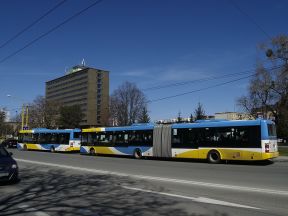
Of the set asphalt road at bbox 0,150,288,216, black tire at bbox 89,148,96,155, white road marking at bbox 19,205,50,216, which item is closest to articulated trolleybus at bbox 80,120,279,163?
black tire at bbox 89,148,96,155

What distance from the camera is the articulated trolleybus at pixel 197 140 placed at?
23.2m

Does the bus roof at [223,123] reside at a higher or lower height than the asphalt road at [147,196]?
higher

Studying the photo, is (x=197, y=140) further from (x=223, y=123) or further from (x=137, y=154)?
(x=137, y=154)

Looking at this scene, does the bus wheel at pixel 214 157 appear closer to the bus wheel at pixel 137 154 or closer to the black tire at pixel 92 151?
the bus wheel at pixel 137 154

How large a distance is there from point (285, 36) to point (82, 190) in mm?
49840

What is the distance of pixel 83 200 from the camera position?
10.7 m

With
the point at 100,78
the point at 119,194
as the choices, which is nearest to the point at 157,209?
the point at 119,194

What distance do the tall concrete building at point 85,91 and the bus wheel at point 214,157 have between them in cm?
5946

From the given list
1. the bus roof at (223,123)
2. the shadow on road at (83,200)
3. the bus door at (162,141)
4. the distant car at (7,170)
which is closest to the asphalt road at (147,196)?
the shadow on road at (83,200)

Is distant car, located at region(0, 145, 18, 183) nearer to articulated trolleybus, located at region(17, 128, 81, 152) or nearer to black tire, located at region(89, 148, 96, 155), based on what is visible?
black tire, located at region(89, 148, 96, 155)

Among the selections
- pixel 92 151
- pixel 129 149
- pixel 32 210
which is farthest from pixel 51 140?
pixel 32 210

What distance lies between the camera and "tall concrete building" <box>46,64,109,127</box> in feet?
299

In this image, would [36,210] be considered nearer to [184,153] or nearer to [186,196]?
[186,196]

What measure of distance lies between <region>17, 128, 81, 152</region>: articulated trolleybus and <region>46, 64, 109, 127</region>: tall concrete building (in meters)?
35.4
